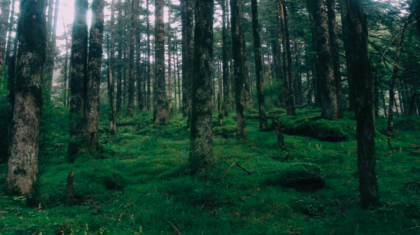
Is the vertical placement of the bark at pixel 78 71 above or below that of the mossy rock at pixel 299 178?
above

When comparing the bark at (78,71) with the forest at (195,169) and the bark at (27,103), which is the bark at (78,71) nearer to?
the forest at (195,169)

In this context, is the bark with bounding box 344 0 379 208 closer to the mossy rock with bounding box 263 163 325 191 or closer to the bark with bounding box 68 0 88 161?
the mossy rock with bounding box 263 163 325 191

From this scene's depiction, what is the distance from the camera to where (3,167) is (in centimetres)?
806

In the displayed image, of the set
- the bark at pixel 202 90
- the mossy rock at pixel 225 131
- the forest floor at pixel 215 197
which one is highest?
the bark at pixel 202 90

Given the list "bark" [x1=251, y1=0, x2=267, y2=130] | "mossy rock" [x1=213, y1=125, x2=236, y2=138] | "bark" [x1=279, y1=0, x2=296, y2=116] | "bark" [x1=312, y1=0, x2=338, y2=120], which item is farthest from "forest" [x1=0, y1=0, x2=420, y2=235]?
"bark" [x1=279, y1=0, x2=296, y2=116]

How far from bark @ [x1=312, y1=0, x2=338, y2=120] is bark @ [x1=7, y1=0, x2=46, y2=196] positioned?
1269cm

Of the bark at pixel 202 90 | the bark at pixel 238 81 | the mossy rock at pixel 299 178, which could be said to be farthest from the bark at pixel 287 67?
the mossy rock at pixel 299 178

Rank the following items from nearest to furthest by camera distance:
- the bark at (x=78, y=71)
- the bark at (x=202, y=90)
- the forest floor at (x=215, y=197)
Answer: the forest floor at (x=215, y=197) < the bark at (x=202, y=90) < the bark at (x=78, y=71)

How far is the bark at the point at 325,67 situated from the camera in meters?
13.3

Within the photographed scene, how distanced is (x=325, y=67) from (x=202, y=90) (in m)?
8.73

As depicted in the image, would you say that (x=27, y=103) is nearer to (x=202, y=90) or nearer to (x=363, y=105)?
(x=202, y=90)

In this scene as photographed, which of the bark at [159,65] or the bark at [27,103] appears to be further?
the bark at [159,65]

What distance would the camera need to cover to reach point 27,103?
17.4ft

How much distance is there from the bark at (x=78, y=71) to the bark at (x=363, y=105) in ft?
29.5
